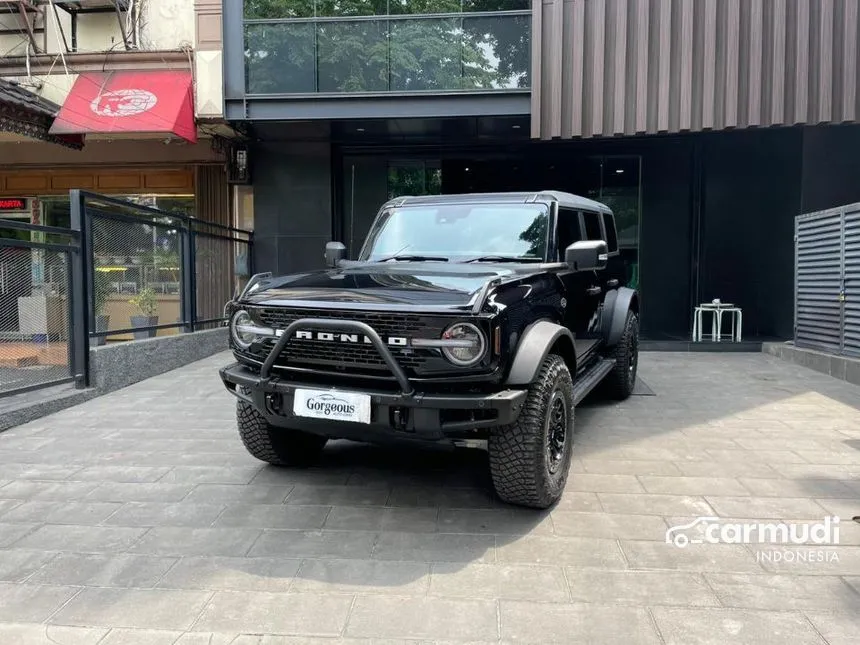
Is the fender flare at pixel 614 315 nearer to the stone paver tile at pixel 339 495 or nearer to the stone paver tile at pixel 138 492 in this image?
the stone paver tile at pixel 339 495

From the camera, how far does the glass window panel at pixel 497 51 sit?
9.80m

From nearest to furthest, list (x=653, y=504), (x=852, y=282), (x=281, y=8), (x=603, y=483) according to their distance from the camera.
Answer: (x=653, y=504), (x=603, y=483), (x=852, y=282), (x=281, y=8)

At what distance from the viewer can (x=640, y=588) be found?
2.72 metres

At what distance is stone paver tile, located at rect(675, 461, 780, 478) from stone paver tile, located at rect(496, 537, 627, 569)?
1.35m

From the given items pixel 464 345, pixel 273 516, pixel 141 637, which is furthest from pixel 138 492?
pixel 464 345

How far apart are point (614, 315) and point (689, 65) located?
564cm

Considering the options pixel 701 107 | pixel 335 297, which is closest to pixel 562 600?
pixel 335 297

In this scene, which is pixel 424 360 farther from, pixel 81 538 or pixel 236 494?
pixel 81 538

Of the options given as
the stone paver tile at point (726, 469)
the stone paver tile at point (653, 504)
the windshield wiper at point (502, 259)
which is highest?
the windshield wiper at point (502, 259)

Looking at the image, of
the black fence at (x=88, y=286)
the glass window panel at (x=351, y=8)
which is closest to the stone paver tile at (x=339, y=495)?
the black fence at (x=88, y=286)

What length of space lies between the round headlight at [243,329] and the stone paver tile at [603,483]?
2154mm

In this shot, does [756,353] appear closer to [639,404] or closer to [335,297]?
[639,404]

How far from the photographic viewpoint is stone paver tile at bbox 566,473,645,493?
392 cm

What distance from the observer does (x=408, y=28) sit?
9938 millimetres
